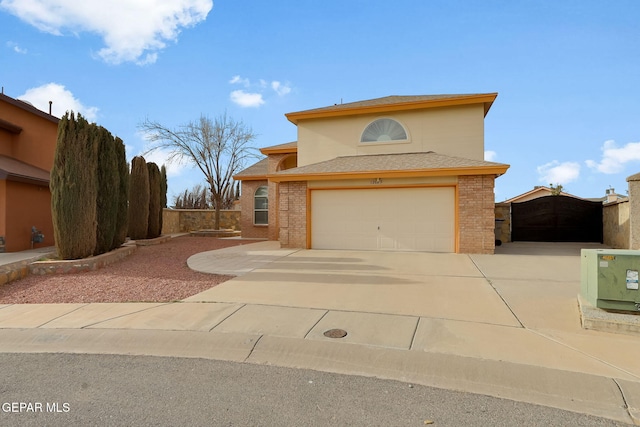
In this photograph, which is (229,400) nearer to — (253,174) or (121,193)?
(121,193)

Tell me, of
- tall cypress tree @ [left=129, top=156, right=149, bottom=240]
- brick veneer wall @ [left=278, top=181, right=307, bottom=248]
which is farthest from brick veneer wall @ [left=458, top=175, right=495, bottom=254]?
tall cypress tree @ [left=129, top=156, right=149, bottom=240]

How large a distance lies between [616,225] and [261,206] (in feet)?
49.7

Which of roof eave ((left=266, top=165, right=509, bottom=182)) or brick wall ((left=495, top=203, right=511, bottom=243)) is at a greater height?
roof eave ((left=266, top=165, right=509, bottom=182))

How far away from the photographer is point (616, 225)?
1267cm

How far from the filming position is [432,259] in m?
10.5

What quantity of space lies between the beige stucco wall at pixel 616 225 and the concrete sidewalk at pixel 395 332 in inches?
228

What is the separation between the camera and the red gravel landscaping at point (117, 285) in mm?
6789

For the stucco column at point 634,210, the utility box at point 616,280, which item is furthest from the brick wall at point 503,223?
the utility box at point 616,280

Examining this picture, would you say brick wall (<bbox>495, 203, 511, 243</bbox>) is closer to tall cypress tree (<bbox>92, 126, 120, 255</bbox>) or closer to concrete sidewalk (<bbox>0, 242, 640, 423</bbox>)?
concrete sidewalk (<bbox>0, 242, 640, 423</bbox>)

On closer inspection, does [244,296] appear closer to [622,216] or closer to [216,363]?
[216,363]

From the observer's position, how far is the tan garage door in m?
12.1

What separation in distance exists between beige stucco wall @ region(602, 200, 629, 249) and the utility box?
28.3ft

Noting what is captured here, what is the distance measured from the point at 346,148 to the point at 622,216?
32.8 ft

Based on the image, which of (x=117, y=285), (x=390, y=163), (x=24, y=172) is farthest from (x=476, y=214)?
(x=24, y=172)
